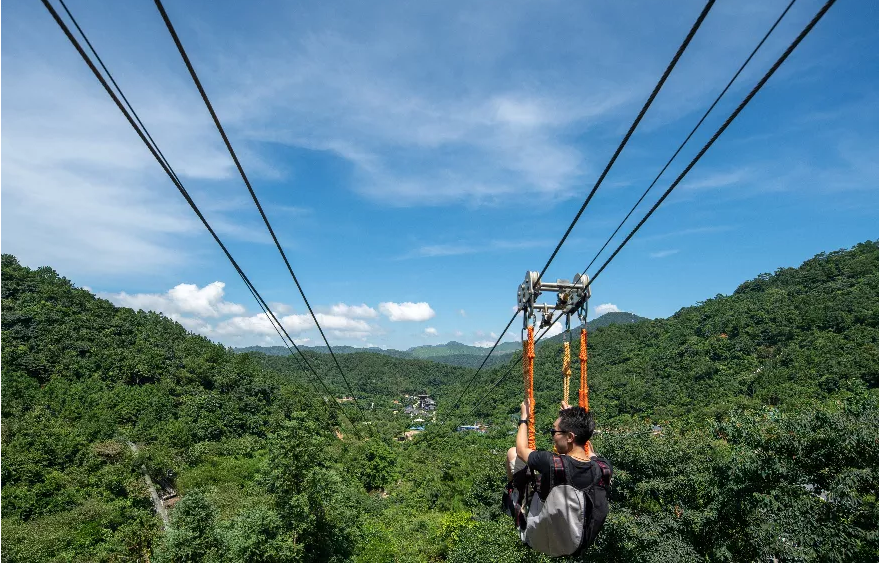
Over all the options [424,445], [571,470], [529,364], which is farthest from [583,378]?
[424,445]

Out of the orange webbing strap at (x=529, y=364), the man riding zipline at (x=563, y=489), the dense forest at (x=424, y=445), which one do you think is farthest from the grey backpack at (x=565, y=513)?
the dense forest at (x=424, y=445)

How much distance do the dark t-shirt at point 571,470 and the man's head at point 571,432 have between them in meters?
0.20

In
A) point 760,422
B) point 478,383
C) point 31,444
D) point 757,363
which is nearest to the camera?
point 760,422

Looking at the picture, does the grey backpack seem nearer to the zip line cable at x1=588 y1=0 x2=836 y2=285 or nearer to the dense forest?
the zip line cable at x1=588 y1=0 x2=836 y2=285

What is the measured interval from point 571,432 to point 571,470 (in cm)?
31

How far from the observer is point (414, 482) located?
37.3m

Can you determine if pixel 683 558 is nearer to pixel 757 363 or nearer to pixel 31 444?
pixel 31 444

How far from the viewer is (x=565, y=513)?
2.68m

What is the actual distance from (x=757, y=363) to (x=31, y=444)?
240ft

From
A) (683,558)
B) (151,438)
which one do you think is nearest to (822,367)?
(683,558)

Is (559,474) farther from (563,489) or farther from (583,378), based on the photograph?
(583,378)

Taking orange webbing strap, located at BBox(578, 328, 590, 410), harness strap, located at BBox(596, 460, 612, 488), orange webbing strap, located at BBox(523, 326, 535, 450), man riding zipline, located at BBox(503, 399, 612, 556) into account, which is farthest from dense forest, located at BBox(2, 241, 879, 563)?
man riding zipline, located at BBox(503, 399, 612, 556)

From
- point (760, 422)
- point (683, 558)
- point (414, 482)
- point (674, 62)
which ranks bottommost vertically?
point (414, 482)

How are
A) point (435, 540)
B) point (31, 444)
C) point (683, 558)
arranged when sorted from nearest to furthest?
point (683, 558) < point (435, 540) < point (31, 444)
